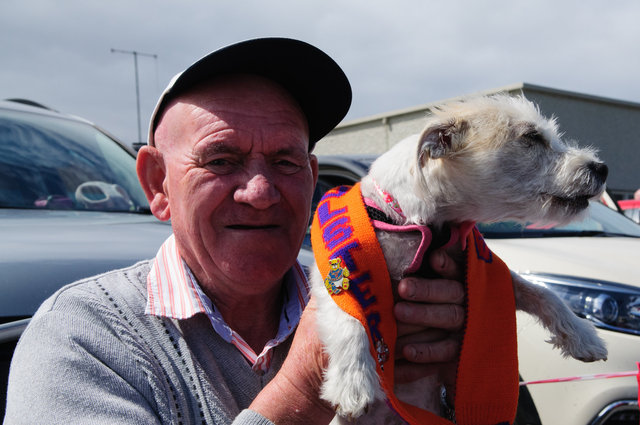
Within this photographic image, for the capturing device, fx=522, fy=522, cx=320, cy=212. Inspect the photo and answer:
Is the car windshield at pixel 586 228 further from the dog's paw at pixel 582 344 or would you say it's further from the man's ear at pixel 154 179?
the man's ear at pixel 154 179

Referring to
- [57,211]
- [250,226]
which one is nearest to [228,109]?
[250,226]

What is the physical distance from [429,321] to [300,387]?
54 centimetres

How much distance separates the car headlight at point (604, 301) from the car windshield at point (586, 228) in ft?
2.67

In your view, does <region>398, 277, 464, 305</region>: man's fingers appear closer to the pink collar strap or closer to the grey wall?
the pink collar strap

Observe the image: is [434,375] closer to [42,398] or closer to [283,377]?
[283,377]

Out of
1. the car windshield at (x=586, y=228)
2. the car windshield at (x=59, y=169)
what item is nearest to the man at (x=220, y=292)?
the car windshield at (x=59, y=169)

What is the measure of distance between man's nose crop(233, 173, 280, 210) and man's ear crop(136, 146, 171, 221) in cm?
38

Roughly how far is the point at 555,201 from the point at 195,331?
150cm

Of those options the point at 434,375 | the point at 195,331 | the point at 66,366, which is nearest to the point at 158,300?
the point at 195,331

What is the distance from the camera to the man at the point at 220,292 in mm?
1539

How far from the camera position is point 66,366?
1.46 meters

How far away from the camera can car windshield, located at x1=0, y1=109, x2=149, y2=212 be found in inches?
122

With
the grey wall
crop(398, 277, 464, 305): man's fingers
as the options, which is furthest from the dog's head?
the grey wall

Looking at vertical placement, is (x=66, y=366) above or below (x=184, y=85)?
below
